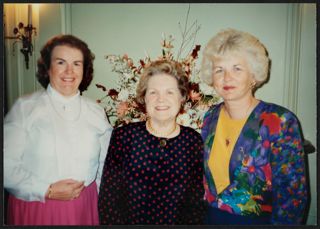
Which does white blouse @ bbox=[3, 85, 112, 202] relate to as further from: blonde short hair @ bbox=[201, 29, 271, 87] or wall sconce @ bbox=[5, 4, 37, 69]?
blonde short hair @ bbox=[201, 29, 271, 87]

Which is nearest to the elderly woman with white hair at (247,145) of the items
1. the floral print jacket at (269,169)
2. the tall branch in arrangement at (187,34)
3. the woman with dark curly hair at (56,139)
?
the floral print jacket at (269,169)

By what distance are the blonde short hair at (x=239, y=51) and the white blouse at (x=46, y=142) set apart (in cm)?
64

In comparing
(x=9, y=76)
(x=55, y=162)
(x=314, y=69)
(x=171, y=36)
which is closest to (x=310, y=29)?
(x=314, y=69)

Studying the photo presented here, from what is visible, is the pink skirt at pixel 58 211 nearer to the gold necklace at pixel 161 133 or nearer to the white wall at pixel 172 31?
the gold necklace at pixel 161 133

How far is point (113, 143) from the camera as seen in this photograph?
1.89 metres

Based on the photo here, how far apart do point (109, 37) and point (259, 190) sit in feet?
3.72

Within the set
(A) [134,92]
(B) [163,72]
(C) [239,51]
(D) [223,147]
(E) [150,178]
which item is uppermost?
(C) [239,51]

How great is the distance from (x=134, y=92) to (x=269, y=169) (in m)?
0.81

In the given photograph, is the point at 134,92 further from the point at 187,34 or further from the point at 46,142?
the point at 46,142

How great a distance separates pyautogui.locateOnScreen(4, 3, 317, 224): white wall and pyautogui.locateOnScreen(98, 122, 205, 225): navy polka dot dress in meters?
0.36

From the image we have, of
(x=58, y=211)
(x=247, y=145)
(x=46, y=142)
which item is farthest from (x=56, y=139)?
(x=247, y=145)

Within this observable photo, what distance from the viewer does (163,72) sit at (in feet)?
5.98

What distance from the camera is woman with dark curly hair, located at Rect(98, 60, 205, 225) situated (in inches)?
72.0

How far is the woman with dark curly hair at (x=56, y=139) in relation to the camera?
1856 millimetres
